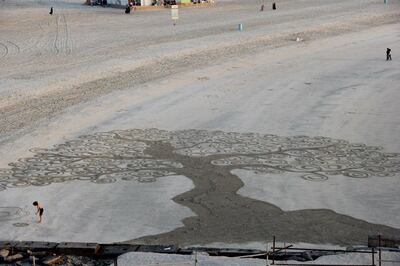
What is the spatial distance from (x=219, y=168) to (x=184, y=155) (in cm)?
168

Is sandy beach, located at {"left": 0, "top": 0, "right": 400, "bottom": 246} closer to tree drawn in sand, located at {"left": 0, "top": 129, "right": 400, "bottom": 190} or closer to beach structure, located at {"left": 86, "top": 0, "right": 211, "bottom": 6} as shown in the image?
tree drawn in sand, located at {"left": 0, "top": 129, "right": 400, "bottom": 190}

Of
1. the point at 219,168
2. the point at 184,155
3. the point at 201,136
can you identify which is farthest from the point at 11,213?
the point at 201,136

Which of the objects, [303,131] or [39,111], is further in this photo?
[39,111]

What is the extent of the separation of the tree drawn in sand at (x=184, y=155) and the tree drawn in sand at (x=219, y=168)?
26 millimetres

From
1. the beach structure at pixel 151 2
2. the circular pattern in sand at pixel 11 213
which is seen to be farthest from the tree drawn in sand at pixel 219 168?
the beach structure at pixel 151 2

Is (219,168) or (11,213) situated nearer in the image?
(11,213)

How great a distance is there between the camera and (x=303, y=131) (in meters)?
23.5

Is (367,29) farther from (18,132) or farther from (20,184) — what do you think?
(20,184)

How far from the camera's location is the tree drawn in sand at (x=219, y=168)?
14875 mm

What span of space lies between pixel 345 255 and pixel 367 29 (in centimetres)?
4025

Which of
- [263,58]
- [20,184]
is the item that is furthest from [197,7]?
[20,184]

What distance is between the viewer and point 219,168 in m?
19.5

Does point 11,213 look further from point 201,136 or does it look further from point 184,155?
point 201,136

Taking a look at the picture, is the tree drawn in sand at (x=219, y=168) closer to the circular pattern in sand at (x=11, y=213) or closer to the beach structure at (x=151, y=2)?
the circular pattern in sand at (x=11, y=213)
